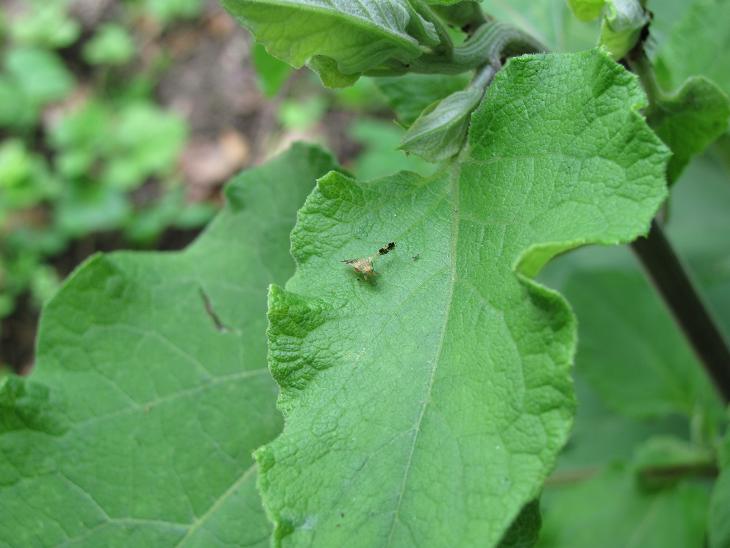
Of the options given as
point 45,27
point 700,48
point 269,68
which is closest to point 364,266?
point 269,68

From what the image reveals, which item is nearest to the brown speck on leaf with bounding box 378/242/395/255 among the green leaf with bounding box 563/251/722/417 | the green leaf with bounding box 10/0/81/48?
the green leaf with bounding box 563/251/722/417

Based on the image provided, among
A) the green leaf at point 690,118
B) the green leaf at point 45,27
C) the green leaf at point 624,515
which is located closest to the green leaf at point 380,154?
the green leaf at point 624,515

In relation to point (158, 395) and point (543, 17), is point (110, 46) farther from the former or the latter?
point (158, 395)

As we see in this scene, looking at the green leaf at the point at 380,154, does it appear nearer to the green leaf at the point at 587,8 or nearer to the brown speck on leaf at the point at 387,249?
the green leaf at the point at 587,8

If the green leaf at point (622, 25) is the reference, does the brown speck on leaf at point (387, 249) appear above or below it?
below

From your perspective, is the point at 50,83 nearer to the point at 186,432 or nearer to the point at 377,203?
the point at 186,432

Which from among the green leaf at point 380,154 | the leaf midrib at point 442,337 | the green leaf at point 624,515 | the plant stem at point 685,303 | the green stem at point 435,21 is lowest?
the green leaf at point 380,154
